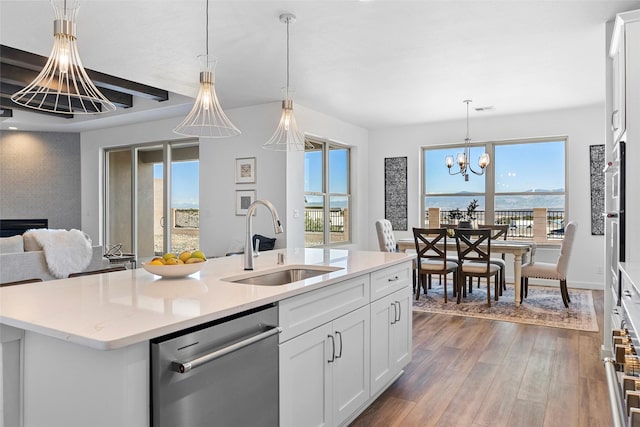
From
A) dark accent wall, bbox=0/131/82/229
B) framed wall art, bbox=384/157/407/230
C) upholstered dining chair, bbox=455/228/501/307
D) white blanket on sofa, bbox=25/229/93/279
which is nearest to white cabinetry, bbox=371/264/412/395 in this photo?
upholstered dining chair, bbox=455/228/501/307

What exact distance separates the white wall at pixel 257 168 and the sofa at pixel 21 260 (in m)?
2.57

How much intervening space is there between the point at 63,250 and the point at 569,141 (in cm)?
668

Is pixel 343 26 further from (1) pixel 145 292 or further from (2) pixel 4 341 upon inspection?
(2) pixel 4 341

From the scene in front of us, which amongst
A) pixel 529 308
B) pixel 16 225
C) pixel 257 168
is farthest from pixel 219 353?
pixel 16 225

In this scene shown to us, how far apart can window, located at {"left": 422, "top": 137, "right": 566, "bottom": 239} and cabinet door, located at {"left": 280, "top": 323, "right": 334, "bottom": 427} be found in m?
5.64

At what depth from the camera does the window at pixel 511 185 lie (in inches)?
264

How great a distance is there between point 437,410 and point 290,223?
3747mm

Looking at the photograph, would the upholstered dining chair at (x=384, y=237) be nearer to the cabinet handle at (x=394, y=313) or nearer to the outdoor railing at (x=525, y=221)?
the outdoor railing at (x=525, y=221)

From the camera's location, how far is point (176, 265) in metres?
2.06

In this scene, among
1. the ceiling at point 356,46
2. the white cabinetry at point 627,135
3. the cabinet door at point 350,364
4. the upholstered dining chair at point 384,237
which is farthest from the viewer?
the upholstered dining chair at point 384,237

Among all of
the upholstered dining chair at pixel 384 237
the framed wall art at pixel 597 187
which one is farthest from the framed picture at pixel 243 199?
the framed wall art at pixel 597 187

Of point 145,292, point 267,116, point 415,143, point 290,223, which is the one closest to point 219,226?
point 290,223

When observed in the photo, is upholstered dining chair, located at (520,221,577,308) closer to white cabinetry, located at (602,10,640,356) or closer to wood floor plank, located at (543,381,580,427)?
white cabinetry, located at (602,10,640,356)

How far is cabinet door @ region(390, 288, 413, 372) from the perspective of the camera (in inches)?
111
